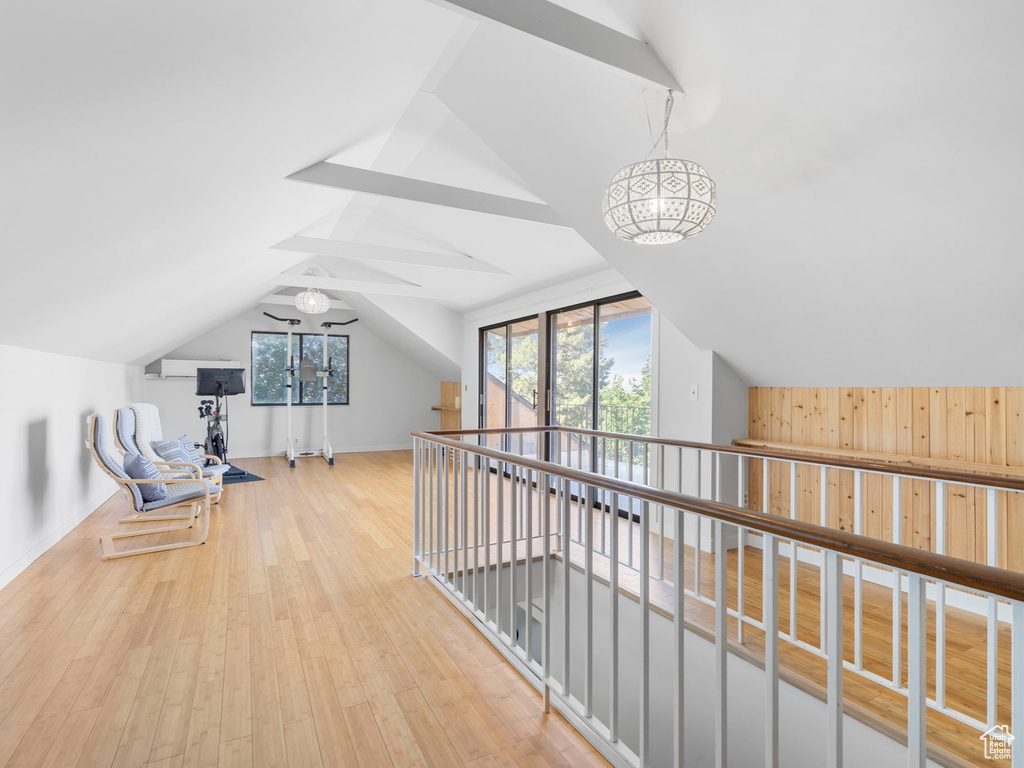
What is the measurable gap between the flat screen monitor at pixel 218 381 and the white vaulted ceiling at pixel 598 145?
300 centimetres

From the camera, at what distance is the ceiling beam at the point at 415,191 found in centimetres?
298

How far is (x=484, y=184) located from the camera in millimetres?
4105

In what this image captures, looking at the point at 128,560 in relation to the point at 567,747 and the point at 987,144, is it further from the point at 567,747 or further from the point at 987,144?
the point at 987,144

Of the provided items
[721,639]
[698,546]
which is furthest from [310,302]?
[721,639]

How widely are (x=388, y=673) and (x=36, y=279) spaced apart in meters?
2.46

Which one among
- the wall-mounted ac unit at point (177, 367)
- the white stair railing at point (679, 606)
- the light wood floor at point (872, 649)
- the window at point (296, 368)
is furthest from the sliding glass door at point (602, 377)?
the wall-mounted ac unit at point (177, 367)

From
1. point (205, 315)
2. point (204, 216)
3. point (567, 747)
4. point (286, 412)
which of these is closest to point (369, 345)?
point (286, 412)

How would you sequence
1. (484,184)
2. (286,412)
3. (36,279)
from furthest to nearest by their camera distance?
1. (286,412)
2. (484,184)
3. (36,279)

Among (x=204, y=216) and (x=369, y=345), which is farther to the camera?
(x=369, y=345)

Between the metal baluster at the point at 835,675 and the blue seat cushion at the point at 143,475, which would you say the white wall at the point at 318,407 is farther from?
the metal baluster at the point at 835,675

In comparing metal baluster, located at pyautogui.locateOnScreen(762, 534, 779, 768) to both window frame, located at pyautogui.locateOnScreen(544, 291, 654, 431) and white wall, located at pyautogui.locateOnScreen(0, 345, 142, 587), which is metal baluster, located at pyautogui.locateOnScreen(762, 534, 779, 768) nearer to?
window frame, located at pyautogui.locateOnScreen(544, 291, 654, 431)

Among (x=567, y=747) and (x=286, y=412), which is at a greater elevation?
(x=286, y=412)

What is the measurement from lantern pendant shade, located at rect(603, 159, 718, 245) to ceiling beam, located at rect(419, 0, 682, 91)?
378mm

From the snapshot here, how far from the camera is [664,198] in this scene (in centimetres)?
193
